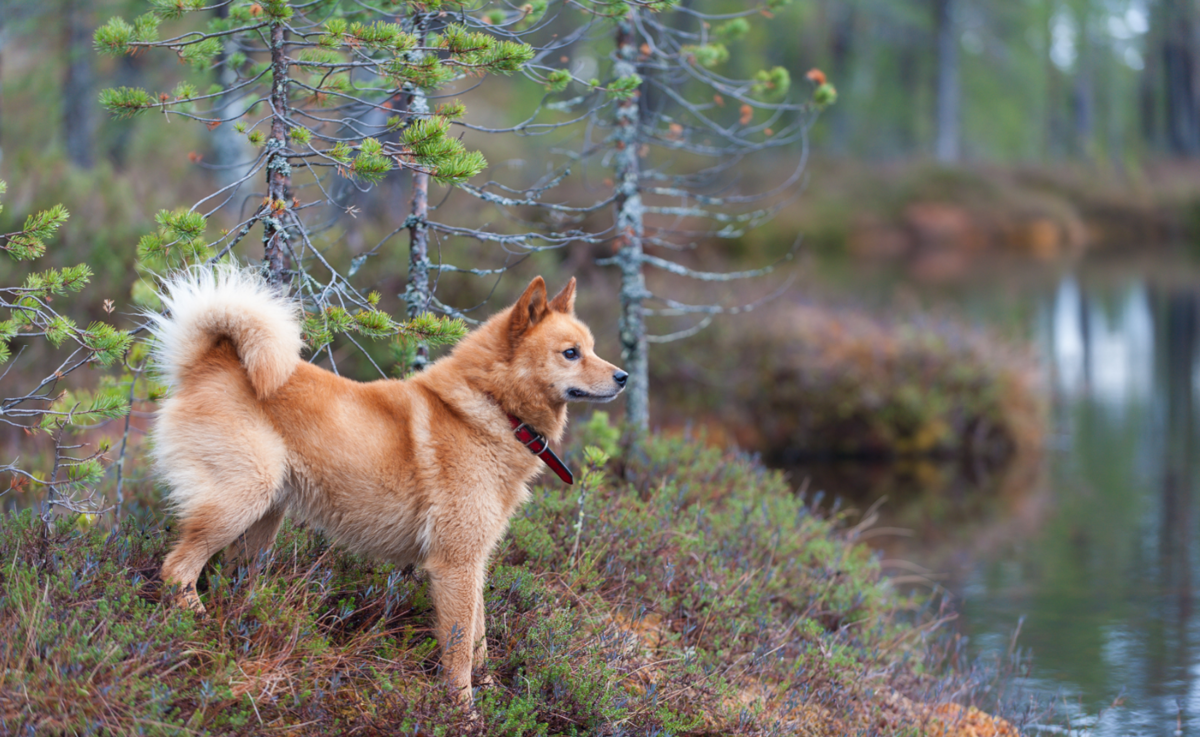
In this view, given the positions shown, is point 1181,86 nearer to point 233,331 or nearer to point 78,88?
point 78,88

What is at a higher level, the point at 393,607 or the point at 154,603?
the point at 154,603

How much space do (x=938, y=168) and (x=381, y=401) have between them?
140 feet

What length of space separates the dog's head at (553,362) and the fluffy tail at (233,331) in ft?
2.97

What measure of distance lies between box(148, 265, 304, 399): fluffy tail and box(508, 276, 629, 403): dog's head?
2.97 feet

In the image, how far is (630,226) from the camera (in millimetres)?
7117

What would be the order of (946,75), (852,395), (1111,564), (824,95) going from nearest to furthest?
(824,95), (1111,564), (852,395), (946,75)

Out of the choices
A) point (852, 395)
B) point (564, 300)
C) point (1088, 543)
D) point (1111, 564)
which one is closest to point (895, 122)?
point (852, 395)

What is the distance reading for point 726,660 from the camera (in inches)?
189

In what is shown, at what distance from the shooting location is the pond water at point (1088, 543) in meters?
6.53

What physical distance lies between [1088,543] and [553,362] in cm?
762

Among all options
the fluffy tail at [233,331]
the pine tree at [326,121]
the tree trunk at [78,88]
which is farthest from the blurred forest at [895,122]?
the fluffy tail at [233,331]

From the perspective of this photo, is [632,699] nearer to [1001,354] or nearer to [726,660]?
[726,660]

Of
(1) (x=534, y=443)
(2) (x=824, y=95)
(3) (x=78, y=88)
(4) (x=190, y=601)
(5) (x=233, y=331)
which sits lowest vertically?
(4) (x=190, y=601)

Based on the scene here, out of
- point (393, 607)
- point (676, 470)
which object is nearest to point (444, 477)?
point (393, 607)
